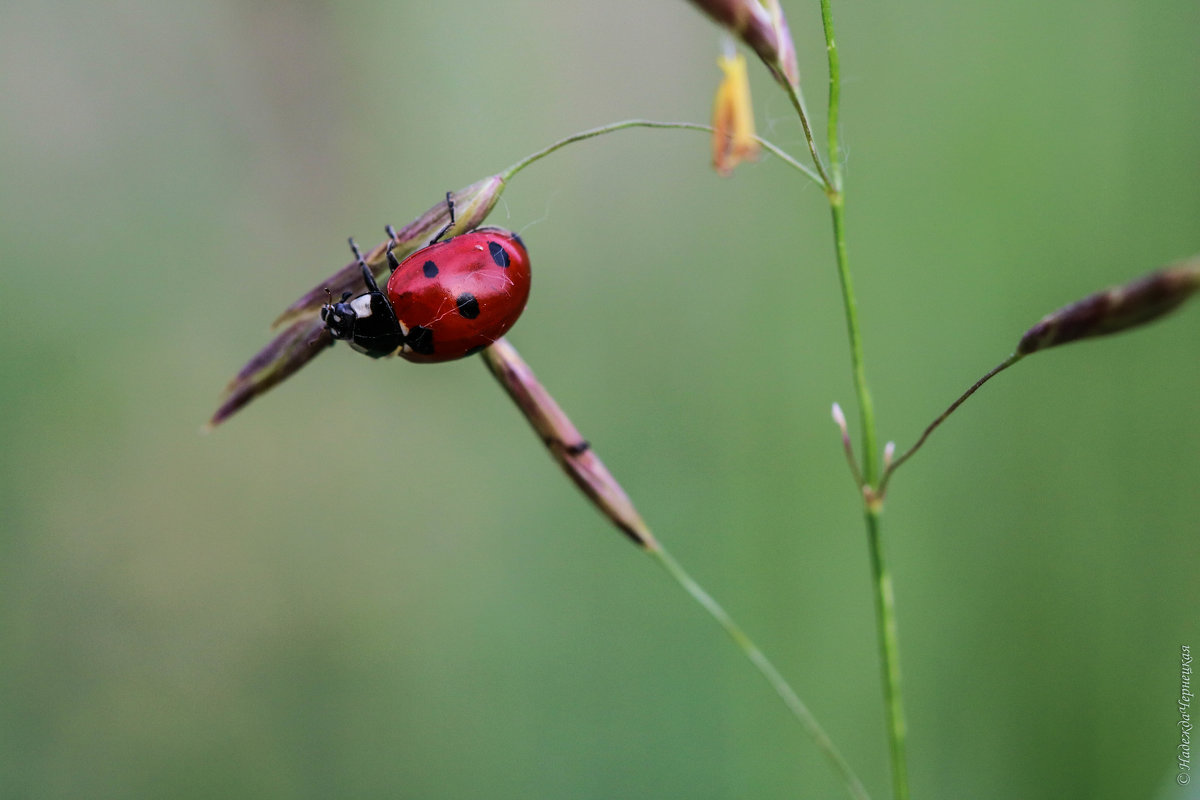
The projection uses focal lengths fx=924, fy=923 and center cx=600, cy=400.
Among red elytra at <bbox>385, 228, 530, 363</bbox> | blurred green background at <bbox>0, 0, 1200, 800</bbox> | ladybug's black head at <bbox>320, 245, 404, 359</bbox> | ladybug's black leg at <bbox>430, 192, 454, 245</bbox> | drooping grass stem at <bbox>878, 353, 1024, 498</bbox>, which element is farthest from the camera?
blurred green background at <bbox>0, 0, 1200, 800</bbox>

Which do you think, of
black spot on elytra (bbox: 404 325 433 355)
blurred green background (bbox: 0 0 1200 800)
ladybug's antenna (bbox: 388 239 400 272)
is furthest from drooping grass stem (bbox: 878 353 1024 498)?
blurred green background (bbox: 0 0 1200 800)

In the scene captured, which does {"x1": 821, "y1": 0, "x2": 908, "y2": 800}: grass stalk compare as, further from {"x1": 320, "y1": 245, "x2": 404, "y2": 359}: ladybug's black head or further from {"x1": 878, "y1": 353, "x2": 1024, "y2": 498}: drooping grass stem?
{"x1": 320, "y1": 245, "x2": 404, "y2": 359}: ladybug's black head

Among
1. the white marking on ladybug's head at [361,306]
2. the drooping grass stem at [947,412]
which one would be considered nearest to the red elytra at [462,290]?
the white marking on ladybug's head at [361,306]

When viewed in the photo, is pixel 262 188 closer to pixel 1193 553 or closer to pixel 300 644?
pixel 300 644

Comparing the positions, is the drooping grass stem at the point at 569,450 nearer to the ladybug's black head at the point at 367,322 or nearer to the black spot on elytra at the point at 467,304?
the black spot on elytra at the point at 467,304

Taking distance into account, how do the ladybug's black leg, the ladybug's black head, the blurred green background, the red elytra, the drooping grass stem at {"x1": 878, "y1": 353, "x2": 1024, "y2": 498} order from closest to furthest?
the drooping grass stem at {"x1": 878, "y1": 353, "x2": 1024, "y2": 498} → the ladybug's black leg → the red elytra → the ladybug's black head → the blurred green background

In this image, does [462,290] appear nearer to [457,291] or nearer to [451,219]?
[457,291]
